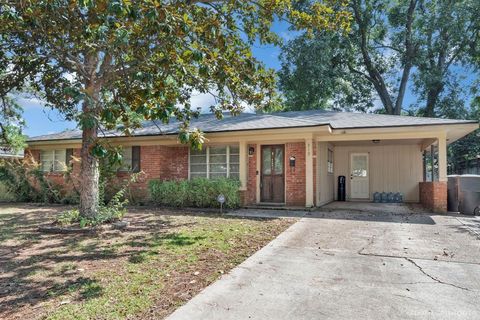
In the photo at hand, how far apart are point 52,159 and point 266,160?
386 inches

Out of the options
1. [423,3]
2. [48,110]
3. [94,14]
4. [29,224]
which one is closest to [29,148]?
[48,110]

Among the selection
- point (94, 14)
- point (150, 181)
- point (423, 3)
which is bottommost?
point (150, 181)

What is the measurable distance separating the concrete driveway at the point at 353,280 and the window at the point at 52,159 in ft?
38.8

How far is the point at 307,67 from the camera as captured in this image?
21656 mm

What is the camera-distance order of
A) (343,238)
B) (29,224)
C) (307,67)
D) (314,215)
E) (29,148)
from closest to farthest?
1. (343,238)
2. (29,224)
3. (314,215)
4. (29,148)
5. (307,67)

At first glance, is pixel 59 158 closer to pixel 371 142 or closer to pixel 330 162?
pixel 330 162

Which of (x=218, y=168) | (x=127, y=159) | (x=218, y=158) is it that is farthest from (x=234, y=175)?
(x=127, y=159)

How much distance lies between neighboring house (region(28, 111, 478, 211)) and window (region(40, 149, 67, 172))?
44 mm

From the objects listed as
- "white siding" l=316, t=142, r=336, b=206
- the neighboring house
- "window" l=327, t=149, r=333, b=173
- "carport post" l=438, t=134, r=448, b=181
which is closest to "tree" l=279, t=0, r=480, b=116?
"window" l=327, t=149, r=333, b=173

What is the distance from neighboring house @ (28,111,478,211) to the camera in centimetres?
1095

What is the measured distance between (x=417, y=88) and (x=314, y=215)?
62.3 ft

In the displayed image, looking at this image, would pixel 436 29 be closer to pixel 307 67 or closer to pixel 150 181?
pixel 307 67

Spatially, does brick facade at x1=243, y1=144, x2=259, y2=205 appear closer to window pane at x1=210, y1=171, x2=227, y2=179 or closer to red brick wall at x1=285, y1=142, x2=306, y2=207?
window pane at x1=210, y1=171, x2=227, y2=179

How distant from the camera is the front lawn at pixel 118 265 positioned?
3648mm
